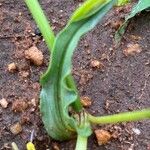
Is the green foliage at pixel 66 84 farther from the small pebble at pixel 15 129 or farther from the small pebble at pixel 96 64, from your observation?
the small pebble at pixel 96 64

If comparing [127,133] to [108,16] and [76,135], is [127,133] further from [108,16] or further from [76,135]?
[108,16]

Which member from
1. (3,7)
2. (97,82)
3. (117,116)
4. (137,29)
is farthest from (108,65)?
(3,7)

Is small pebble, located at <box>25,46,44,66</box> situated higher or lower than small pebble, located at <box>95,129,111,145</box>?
higher

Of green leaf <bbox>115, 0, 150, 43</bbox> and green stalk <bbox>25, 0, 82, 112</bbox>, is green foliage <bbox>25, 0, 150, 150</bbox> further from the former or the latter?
green leaf <bbox>115, 0, 150, 43</bbox>

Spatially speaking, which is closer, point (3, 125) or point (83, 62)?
point (3, 125)

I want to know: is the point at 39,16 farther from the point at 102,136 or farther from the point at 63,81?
the point at 102,136

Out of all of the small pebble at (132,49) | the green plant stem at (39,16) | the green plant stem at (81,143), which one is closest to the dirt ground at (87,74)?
the small pebble at (132,49)

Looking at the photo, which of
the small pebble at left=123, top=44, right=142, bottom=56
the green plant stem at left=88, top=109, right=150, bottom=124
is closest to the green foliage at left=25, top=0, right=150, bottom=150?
the green plant stem at left=88, top=109, right=150, bottom=124
